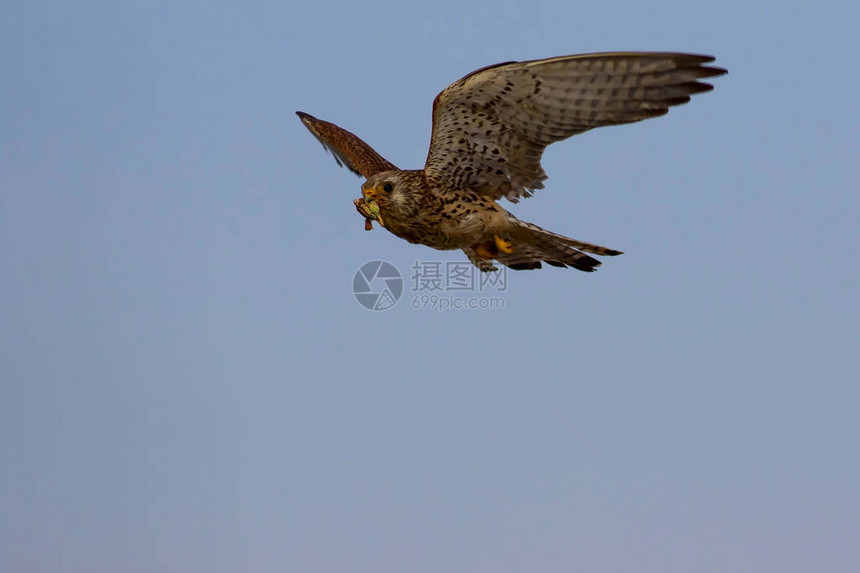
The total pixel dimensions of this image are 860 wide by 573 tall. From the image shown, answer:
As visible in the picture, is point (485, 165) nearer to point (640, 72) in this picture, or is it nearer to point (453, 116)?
point (453, 116)

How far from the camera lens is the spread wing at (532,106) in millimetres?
8453

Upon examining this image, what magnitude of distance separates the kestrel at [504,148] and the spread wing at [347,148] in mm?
1703

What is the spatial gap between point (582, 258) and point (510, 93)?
2039 millimetres

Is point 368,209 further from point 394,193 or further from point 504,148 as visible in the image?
point 504,148

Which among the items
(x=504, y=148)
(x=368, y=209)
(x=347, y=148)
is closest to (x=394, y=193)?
(x=368, y=209)

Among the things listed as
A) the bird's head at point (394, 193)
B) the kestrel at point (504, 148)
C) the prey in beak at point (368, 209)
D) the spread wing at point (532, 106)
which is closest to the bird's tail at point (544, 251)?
the kestrel at point (504, 148)

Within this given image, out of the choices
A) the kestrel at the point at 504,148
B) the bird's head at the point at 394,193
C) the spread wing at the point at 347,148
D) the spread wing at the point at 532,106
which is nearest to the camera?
the spread wing at the point at 532,106

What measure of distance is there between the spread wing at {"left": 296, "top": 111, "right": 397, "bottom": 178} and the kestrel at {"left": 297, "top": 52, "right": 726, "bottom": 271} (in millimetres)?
1703

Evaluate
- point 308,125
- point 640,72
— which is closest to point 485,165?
point 640,72

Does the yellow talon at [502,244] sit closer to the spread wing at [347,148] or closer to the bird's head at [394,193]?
the bird's head at [394,193]

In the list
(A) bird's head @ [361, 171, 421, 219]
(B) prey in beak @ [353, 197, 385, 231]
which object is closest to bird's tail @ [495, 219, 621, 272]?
(A) bird's head @ [361, 171, 421, 219]

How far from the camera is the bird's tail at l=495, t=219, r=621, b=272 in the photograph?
1002cm

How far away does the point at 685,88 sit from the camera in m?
8.35

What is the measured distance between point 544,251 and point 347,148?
10.3 feet
